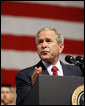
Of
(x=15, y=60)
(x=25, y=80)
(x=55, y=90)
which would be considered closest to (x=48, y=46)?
(x=25, y=80)

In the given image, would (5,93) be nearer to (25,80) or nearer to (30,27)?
(30,27)

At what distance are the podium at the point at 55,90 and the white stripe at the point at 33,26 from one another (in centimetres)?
241

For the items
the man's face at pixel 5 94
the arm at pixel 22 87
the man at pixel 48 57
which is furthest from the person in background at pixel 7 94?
the arm at pixel 22 87

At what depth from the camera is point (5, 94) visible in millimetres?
3719

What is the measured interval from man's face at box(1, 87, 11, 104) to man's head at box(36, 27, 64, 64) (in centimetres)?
146

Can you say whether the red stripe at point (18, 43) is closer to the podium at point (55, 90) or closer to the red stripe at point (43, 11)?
the red stripe at point (43, 11)

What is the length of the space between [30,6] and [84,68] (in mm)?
2400

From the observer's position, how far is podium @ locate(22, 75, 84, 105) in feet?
4.80

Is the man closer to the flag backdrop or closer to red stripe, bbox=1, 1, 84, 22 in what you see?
the flag backdrop

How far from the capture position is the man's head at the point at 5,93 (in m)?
3.68

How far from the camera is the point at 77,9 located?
4172mm

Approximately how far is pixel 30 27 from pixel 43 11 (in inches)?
11.2

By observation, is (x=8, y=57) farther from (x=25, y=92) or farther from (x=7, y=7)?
(x=25, y=92)

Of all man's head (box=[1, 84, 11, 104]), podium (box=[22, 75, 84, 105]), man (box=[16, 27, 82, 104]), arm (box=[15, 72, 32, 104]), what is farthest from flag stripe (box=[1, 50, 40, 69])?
podium (box=[22, 75, 84, 105])
